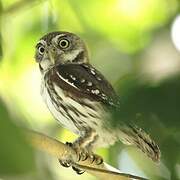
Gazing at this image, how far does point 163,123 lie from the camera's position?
1.86ft

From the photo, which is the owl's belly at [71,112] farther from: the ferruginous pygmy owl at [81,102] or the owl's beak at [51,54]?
the owl's beak at [51,54]

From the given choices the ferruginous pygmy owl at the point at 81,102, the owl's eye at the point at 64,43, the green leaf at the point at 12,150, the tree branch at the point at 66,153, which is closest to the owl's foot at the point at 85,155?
the ferruginous pygmy owl at the point at 81,102

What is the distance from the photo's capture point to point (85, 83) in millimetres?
2836

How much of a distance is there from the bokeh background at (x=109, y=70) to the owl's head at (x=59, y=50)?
0.26ft

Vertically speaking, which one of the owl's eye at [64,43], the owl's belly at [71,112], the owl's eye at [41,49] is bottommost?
the owl's belly at [71,112]

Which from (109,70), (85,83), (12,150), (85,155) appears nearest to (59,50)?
(85,83)

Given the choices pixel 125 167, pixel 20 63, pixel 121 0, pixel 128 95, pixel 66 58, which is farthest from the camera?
pixel 66 58

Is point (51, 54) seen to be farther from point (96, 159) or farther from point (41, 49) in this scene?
point (96, 159)

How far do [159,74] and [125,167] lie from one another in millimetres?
1394

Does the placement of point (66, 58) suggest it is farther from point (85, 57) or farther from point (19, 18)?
point (19, 18)

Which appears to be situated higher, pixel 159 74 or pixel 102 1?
pixel 102 1

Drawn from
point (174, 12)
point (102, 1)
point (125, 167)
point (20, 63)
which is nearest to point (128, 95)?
point (174, 12)

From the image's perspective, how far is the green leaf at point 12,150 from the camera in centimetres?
54

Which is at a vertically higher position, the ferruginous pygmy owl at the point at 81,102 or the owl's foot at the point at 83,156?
the ferruginous pygmy owl at the point at 81,102
